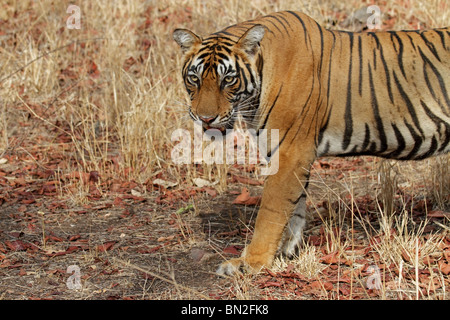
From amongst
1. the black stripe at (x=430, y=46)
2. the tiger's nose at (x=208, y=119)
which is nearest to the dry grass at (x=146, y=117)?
the tiger's nose at (x=208, y=119)

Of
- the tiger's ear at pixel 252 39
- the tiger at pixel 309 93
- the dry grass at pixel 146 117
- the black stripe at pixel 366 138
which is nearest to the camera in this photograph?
the tiger's ear at pixel 252 39

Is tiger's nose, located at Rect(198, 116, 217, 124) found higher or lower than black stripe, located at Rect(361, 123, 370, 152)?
higher

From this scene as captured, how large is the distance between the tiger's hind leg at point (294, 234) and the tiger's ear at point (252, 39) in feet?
3.83

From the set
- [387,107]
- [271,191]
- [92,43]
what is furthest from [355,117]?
[92,43]

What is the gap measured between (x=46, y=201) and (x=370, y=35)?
3.11 meters

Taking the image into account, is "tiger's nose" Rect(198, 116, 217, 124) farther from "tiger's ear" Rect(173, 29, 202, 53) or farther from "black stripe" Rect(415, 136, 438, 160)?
"black stripe" Rect(415, 136, 438, 160)

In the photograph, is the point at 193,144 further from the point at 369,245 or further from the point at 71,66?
the point at 71,66

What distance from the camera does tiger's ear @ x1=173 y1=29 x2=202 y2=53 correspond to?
12.5 ft

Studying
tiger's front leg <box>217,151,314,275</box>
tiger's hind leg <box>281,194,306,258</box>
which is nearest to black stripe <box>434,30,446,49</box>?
tiger's front leg <box>217,151,314,275</box>

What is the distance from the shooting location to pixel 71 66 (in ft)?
27.1

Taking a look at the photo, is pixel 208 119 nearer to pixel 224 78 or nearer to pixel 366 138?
pixel 224 78

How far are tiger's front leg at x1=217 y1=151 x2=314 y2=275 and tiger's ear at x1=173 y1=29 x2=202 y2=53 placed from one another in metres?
0.92

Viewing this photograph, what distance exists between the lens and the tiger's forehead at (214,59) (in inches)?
144

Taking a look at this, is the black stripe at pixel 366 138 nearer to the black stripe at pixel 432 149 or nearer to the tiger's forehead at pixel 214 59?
the black stripe at pixel 432 149
